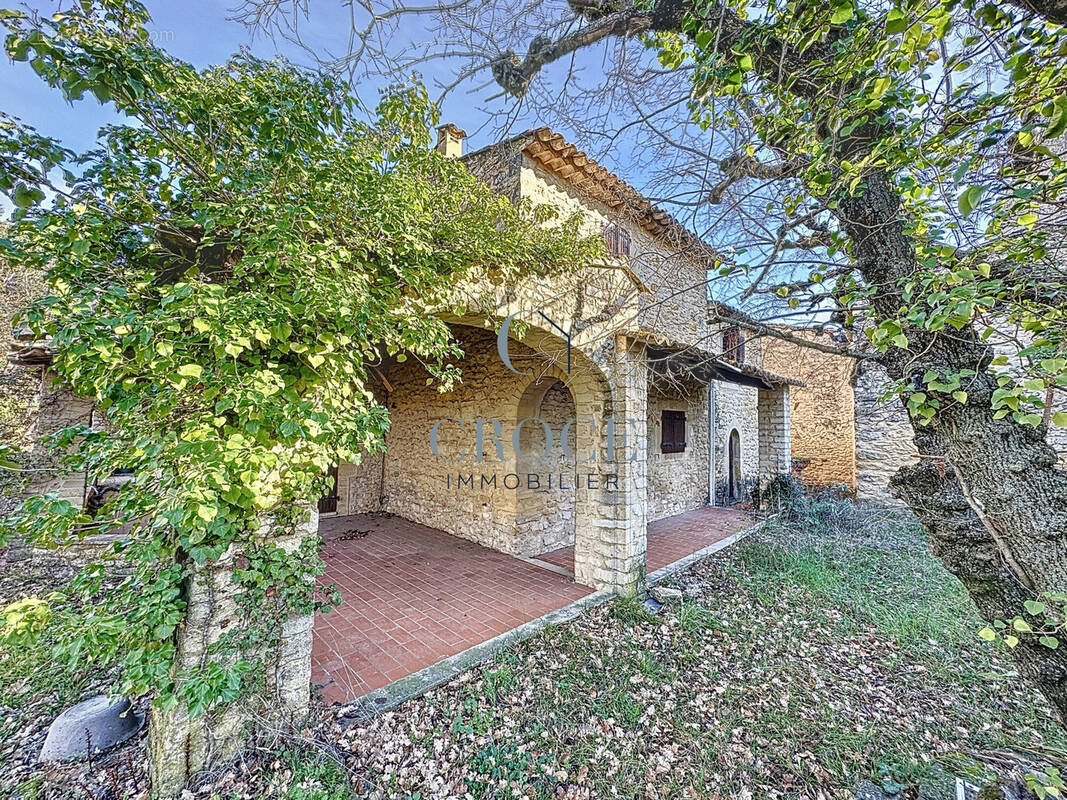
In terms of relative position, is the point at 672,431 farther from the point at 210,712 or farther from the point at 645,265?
the point at 210,712

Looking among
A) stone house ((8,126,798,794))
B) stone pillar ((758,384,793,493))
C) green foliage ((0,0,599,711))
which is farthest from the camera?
stone pillar ((758,384,793,493))

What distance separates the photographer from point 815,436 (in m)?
12.6

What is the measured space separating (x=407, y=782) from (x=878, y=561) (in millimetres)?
7788

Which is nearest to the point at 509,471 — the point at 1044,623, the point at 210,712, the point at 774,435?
the point at 210,712

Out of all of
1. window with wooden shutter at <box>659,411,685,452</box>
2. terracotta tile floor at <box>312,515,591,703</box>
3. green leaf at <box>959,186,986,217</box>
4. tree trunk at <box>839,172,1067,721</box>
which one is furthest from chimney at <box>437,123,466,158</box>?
window with wooden shutter at <box>659,411,685,452</box>

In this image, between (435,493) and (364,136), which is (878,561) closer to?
(435,493)

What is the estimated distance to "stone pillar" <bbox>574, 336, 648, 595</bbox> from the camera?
17.5 feet

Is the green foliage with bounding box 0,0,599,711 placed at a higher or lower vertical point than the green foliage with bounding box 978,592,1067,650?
higher

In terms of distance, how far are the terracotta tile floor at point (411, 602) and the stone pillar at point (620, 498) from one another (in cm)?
48

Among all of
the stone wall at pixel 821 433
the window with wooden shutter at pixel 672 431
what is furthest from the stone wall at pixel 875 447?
the window with wooden shutter at pixel 672 431

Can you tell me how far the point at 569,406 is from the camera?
767 centimetres

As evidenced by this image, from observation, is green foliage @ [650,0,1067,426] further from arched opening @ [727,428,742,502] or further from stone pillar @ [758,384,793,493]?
arched opening @ [727,428,742,502]

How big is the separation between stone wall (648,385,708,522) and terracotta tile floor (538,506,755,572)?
0.32 m

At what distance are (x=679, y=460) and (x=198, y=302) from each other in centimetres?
1000
